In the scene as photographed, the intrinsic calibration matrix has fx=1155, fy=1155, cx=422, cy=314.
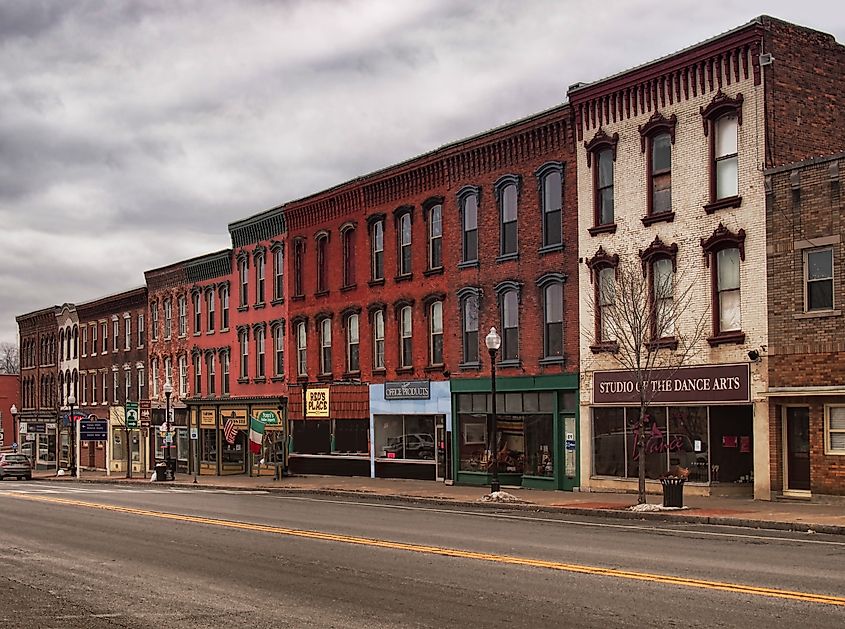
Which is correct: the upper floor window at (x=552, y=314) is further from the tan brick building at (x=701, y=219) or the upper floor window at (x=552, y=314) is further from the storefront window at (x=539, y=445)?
the storefront window at (x=539, y=445)

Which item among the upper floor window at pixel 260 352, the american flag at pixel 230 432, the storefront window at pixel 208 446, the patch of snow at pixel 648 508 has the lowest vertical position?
the storefront window at pixel 208 446

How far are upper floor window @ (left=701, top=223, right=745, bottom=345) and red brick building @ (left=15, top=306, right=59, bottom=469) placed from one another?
57.3 metres

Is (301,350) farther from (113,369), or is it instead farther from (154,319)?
(113,369)

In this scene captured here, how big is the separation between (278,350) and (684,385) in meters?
24.7

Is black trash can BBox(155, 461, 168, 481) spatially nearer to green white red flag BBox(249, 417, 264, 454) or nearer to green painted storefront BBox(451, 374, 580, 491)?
green white red flag BBox(249, 417, 264, 454)

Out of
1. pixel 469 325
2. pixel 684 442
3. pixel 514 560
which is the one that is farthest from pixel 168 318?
pixel 514 560

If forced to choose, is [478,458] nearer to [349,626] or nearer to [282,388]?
[282,388]

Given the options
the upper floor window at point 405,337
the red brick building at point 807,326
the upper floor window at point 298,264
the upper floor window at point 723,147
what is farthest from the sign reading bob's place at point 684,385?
the upper floor window at point 298,264

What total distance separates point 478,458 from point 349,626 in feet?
88.6

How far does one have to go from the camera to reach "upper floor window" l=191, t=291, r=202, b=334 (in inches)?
2279

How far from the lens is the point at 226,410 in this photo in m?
55.4

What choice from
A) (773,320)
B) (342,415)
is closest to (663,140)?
(773,320)

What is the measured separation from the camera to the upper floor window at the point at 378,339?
142 ft

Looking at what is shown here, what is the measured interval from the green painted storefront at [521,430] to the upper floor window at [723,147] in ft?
24.0
